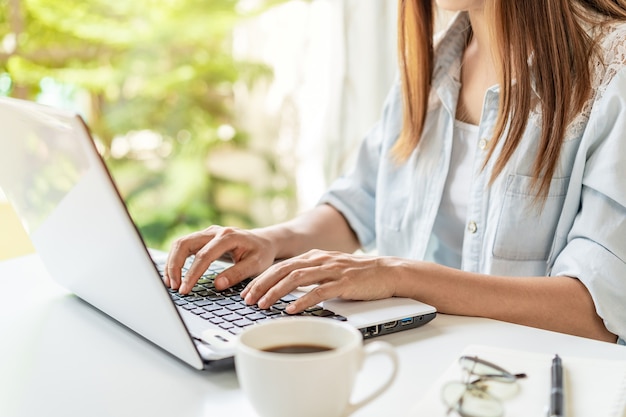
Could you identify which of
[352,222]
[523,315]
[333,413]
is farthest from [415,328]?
[352,222]

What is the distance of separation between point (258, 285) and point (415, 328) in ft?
0.62

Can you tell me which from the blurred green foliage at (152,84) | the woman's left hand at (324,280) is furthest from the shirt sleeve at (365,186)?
the blurred green foliage at (152,84)

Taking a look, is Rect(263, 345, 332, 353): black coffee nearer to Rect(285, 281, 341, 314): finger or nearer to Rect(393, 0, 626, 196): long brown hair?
Rect(285, 281, 341, 314): finger

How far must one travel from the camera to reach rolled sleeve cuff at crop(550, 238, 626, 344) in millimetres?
994

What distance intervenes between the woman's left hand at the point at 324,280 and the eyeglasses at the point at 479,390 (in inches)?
7.7


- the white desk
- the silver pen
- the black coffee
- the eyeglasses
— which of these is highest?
the black coffee

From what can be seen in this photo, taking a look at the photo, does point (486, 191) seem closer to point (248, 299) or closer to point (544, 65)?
point (544, 65)

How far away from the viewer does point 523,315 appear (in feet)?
3.17

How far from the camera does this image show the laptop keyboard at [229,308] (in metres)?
0.83

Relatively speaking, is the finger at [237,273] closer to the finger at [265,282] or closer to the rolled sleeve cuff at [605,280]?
the finger at [265,282]

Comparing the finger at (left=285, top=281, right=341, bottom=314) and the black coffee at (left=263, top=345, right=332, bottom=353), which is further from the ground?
the black coffee at (left=263, top=345, right=332, bottom=353)

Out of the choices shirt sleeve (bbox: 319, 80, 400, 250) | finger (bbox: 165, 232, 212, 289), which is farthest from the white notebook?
shirt sleeve (bbox: 319, 80, 400, 250)

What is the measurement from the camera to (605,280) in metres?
1.00

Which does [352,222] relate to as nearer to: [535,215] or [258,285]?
[535,215]
